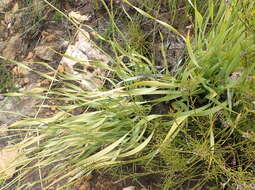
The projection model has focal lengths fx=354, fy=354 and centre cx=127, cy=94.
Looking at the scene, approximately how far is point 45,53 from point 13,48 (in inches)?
11.4

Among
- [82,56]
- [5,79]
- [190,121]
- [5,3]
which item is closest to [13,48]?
[5,79]

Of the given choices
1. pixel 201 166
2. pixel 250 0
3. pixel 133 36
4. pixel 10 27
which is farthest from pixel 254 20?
pixel 10 27

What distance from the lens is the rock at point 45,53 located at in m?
2.09

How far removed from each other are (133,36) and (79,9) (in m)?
0.54

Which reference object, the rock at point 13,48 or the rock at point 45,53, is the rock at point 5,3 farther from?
the rock at point 45,53

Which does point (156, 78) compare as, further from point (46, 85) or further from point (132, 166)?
point (46, 85)

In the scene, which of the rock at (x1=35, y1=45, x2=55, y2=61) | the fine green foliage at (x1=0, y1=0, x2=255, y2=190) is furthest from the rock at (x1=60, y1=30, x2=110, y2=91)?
the fine green foliage at (x1=0, y1=0, x2=255, y2=190)

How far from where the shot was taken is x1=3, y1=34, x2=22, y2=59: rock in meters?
2.25

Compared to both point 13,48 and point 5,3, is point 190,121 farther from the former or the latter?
point 5,3

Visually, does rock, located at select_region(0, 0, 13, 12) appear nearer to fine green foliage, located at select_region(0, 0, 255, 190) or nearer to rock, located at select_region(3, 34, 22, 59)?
rock, located at select_region(3, 34, 22, 59)

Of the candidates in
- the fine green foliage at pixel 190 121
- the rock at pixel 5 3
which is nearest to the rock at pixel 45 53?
the rock at pixel 5 3

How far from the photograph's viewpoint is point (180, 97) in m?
1.51

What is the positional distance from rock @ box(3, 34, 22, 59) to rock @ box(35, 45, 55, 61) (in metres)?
0.18

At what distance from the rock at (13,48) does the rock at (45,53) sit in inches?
7.2
